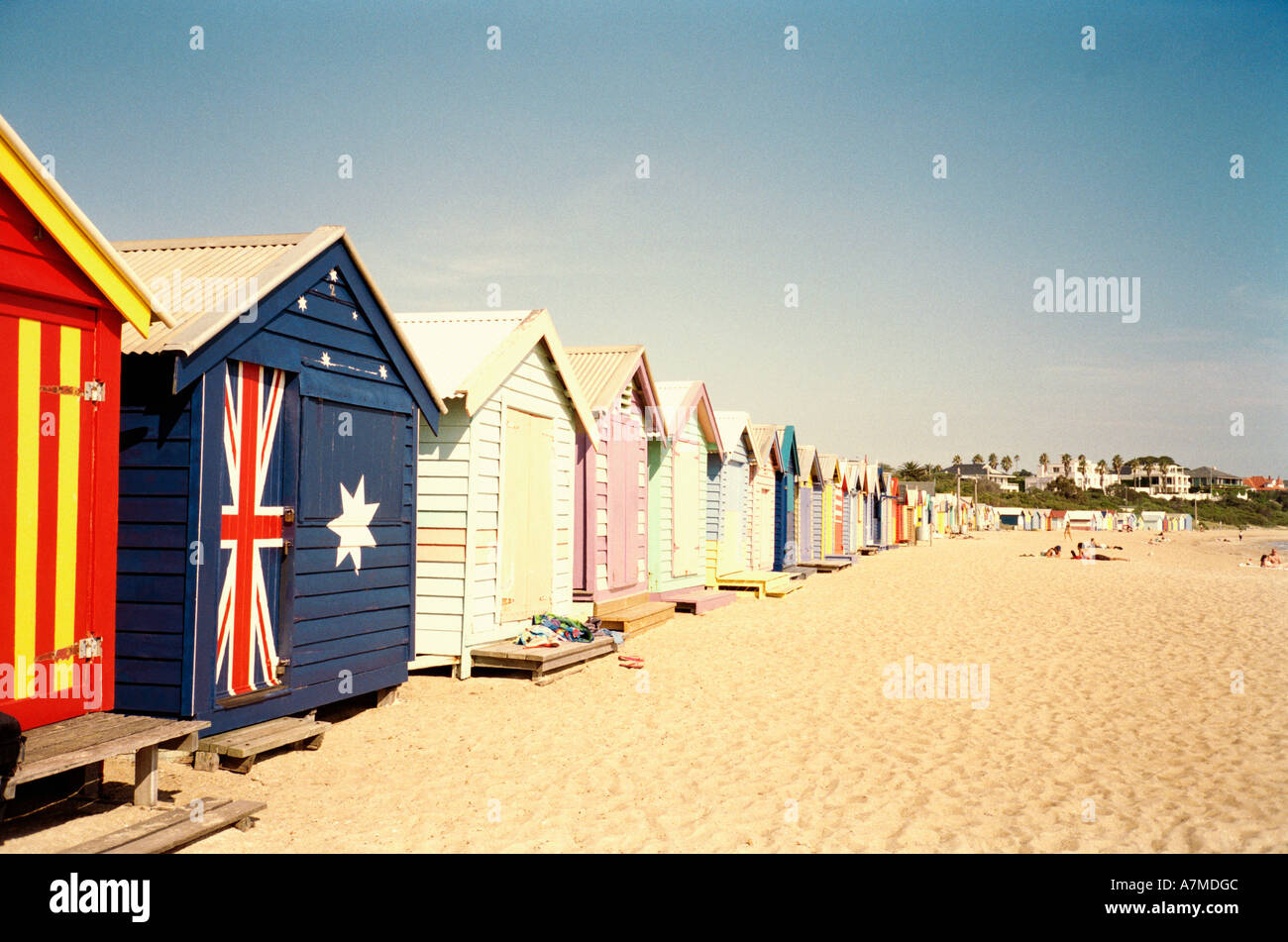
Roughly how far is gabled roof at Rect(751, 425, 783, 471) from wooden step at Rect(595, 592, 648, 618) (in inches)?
328

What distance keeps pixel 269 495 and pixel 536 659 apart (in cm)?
410

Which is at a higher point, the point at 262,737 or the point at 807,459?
the point at 807,459

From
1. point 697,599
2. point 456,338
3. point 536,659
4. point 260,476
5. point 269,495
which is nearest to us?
point 260,476

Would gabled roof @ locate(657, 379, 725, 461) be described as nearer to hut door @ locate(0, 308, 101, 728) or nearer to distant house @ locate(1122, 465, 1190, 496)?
hut door @ locate(0, 308, 101, 728)

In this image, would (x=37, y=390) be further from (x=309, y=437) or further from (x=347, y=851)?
(x=347, y=851)

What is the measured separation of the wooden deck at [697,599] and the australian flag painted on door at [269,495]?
28.7ft

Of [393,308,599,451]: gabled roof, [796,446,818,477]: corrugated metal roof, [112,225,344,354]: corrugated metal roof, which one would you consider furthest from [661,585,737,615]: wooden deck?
[112,225,344,354]: corrugated metal roof

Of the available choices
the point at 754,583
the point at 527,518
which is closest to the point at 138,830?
the point at 527,518

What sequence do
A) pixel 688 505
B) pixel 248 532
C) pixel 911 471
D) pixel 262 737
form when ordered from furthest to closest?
pixel 911 471 → pixel 688 505 → pixel 248 532 → pixel 262 737

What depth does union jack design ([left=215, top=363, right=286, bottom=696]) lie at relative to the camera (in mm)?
6473

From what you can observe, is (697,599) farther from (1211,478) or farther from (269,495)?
(1211,478)

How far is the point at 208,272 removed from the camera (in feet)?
23.4
